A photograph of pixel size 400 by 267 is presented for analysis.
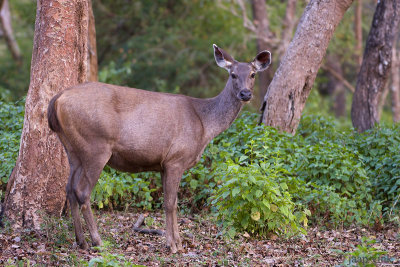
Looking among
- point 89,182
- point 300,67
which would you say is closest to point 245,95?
point 89,182

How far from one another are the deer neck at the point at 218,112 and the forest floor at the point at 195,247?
58.4 inches

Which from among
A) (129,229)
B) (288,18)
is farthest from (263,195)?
(288,18)

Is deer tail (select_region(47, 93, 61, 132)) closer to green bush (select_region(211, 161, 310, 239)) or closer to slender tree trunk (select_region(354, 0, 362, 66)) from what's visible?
green bush (select_region(211, 161, 310, 239))

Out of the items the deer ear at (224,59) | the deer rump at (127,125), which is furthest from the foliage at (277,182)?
the deer ear at (224,59)

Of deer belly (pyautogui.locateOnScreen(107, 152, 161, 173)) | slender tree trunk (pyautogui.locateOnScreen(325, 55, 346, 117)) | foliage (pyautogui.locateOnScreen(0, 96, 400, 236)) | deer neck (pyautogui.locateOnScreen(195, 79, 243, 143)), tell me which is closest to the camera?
deer belly (pyautogui.locateOnScreen(107, 152, 161, 173))

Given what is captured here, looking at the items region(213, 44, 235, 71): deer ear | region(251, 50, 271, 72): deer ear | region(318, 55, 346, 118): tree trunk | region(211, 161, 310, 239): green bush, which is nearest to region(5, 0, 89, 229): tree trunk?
region(213, 44, 235, 71): deer ear

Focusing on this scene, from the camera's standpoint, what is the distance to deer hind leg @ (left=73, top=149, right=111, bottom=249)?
6570 mm

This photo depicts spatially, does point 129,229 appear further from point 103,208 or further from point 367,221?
point 367,221

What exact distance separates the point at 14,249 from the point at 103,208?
2.47m

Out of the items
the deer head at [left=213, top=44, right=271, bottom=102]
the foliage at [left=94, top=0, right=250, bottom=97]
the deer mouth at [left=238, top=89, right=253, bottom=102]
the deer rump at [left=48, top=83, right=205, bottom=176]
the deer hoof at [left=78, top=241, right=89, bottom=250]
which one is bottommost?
the deer hoof at [left=78, top=241, right=89, bottom=250]

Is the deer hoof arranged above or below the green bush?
below

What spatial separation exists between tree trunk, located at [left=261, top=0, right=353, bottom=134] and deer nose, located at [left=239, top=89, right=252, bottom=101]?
2652mm

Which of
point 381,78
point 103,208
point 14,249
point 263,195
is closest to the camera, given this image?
point 14,249

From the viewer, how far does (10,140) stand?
8.96 metres
